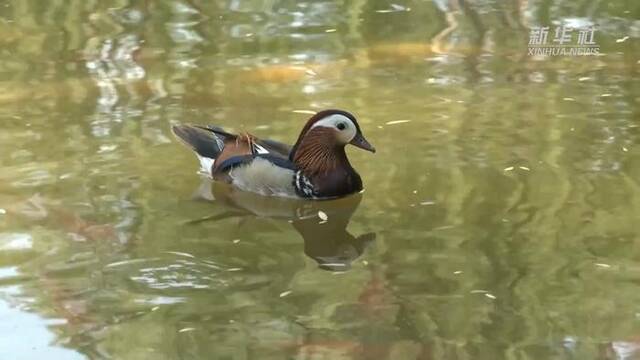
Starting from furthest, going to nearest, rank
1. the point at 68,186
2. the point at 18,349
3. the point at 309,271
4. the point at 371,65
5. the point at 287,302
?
the point at 371,65
the point at 68,186
the point at 309,271
the point at 287,302
the point at 18,349

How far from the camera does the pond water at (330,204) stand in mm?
5555

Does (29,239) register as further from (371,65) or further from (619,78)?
(619,78)

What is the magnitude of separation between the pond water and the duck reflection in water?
20 millimetres

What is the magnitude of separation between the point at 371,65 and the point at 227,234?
3924 millimetres

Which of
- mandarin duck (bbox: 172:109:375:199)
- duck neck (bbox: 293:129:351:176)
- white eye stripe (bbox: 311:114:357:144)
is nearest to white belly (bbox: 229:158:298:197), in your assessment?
mandarin duck (bbox: 172:109:375:199)

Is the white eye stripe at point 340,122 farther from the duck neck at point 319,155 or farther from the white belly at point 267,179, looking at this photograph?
the white belly at point 267,179

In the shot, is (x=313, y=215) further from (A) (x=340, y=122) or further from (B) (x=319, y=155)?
(A) (x=340, y=122)

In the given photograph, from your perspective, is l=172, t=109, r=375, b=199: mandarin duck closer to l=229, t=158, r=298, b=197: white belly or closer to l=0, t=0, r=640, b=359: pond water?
l=229, t=158, r=298, b=197: white belly

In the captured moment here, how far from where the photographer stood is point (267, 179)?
294 inches

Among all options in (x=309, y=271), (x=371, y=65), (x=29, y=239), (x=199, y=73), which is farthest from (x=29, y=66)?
(x=309, y=271)

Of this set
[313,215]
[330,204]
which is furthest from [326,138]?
[313,215]

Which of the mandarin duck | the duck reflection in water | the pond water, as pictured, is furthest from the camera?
the mandarin duck

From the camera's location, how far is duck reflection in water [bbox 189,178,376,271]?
6527 mm

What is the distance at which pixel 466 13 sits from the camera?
486 inches
